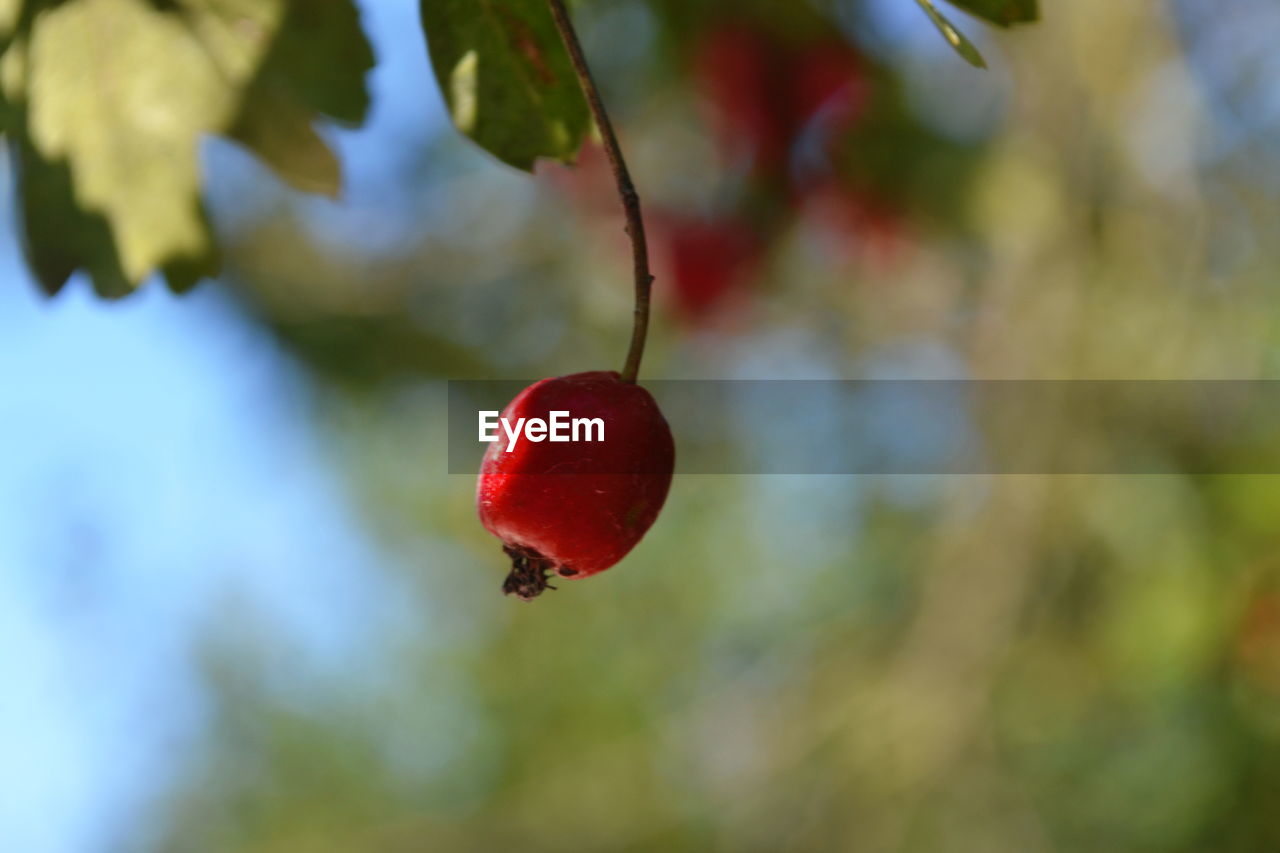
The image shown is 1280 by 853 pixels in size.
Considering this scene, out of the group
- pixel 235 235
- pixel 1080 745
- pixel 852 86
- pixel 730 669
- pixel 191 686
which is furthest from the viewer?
pixel 191 686

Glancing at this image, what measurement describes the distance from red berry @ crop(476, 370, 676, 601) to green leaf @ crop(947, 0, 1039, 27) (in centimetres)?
46

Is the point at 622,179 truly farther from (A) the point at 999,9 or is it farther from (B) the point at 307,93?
(B) the point at 307,93

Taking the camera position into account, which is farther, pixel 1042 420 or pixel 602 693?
pixel 602 693

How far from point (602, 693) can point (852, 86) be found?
6307 millimetres

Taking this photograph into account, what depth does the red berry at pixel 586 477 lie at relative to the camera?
1.09 metres

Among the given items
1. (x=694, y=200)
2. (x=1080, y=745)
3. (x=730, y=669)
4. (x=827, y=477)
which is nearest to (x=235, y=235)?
(x=694, y=200)

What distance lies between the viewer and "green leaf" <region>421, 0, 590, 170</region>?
1231 millimetres

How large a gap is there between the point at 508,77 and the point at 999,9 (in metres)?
0.51

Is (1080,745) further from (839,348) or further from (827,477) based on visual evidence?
(839,348)

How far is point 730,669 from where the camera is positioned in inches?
225

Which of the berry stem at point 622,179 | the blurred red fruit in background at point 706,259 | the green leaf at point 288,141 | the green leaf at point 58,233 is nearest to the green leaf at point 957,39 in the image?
the berry stem at point 622,179

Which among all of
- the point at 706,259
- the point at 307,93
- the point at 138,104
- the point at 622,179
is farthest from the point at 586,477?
the point at 706,259

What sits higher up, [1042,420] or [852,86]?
[852,86]

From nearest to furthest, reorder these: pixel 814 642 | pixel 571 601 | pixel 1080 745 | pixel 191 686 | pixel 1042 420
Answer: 1. pixel 1042 420
2. pixel 814 642
3. pixel 1080 745
4. pixel 571 601
5. pixel 191 686
